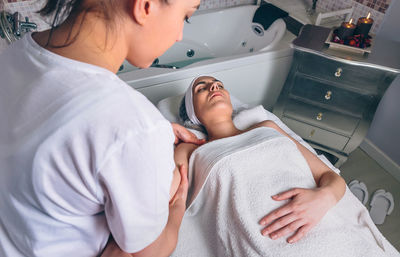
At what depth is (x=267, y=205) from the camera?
104cm

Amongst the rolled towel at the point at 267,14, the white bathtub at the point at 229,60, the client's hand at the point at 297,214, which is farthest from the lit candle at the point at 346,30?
the client's hand at the point at 297,214

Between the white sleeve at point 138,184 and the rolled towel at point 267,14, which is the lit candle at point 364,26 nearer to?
the rolled towel at point 267,14

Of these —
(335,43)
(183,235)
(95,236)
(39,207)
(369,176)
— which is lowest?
(369,176)

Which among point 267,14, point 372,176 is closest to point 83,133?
point 372,176

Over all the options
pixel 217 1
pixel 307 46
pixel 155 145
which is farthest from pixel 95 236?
pixel 217 1

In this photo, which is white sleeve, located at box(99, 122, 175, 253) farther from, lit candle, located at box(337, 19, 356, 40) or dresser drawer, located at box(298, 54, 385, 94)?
lit candle, located at box(337, 19, 356, 40)

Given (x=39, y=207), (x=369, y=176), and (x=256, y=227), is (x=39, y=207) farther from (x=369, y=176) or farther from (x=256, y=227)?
(x=369, y=176)

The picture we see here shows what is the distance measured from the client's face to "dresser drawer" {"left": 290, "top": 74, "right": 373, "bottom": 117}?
0.63 m

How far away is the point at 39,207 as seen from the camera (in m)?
A: 0.51

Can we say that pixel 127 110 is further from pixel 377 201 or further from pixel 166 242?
pixel 377 201

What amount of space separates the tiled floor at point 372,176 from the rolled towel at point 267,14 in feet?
4.19

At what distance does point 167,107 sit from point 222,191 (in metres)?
0.69

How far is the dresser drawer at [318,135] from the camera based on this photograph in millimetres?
1887

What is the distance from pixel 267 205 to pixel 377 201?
4.10 feet
